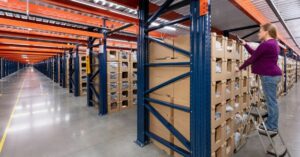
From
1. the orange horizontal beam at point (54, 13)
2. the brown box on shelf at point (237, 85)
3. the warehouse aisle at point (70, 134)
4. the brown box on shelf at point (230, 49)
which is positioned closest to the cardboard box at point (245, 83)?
the brown box on shelf at point (237, 85)

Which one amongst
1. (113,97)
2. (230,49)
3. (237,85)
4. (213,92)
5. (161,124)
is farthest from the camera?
(113,97)

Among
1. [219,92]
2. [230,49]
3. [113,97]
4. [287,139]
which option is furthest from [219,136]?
[113,97]

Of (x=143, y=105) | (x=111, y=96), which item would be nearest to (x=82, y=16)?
(x=111, y=96)

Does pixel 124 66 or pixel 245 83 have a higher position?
pixel 124 66

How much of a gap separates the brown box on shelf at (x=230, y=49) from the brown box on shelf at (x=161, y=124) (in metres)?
1.42

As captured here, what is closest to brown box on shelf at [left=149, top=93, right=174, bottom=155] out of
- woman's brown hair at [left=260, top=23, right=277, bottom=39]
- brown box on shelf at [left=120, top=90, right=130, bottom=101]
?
woman's brown hair at [left=260, top=23, right=277, bottom=39]

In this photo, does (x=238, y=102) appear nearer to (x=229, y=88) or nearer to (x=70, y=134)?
(x=229, y=88)

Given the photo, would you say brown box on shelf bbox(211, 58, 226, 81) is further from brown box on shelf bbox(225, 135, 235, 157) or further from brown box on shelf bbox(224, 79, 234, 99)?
brown box on shelf bbox(225, 135, 235, 157)

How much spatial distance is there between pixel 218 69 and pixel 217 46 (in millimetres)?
408

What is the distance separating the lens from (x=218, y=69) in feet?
9.21

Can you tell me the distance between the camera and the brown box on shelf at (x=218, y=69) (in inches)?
103

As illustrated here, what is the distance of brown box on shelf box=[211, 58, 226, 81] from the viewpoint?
2617 millimetres

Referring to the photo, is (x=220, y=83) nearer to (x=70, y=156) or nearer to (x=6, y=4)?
(x=70, y=156)

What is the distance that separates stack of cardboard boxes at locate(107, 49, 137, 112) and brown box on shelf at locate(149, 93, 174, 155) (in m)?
2.99
